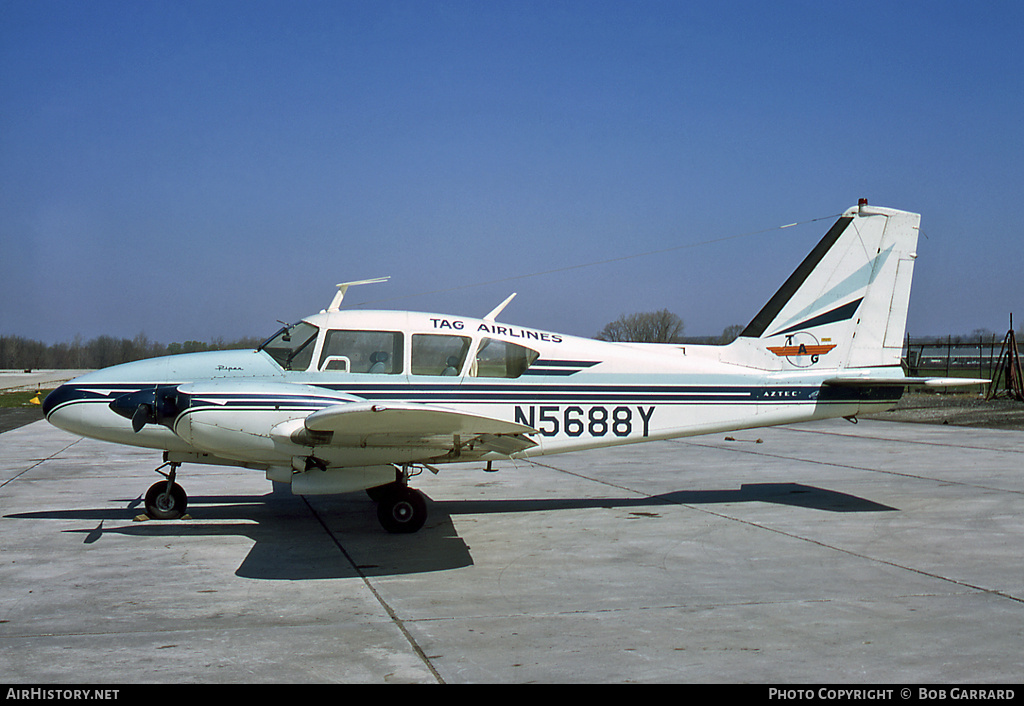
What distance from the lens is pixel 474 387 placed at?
928 cm

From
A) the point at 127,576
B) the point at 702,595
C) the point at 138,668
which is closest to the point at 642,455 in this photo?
the point at 702,595

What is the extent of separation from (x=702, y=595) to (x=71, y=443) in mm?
17076

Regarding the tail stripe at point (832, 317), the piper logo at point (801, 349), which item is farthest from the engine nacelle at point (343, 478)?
the tail stripe at point (832, 317)

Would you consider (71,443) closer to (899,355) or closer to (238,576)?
(238,576)

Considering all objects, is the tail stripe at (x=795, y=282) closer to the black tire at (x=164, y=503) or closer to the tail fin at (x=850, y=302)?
the tail fin at (x=850, y=302)

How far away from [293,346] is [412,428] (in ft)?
7.02

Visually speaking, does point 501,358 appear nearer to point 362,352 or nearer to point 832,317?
point 362,352

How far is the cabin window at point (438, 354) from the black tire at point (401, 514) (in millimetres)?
1445

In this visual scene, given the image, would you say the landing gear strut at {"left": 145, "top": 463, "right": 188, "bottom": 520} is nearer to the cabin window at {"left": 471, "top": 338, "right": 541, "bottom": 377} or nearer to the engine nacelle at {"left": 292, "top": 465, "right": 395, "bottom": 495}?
the engine nacelle at {"left": 292, "top": 465, "right": 395, "bottom": 495}

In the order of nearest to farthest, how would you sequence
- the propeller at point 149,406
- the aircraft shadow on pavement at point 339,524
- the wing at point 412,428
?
1. the wing at point 412,428
2. the aircraft shadow on pavement at point 339,524
3. the propeller at point 149,406

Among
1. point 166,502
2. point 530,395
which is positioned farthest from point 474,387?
point 166,502

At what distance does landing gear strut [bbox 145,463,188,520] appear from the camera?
9.36 m

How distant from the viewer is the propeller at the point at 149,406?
8.16 m

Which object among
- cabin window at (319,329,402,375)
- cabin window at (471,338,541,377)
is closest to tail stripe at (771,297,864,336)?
cabin window at (471,338,541,377)
